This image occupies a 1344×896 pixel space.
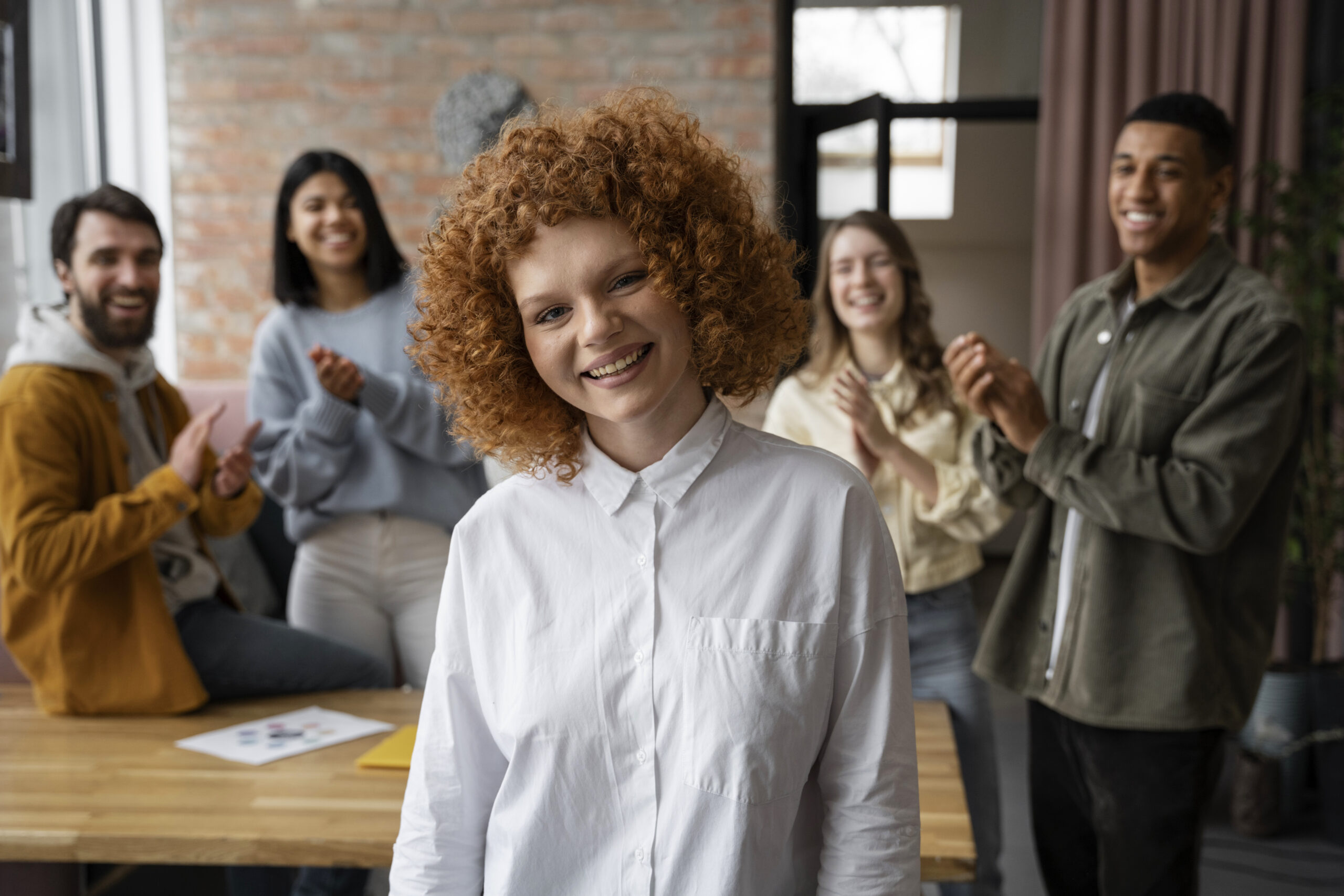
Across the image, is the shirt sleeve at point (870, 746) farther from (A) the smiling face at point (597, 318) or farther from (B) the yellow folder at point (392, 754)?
(B) the yellow folder at point (392, 754)

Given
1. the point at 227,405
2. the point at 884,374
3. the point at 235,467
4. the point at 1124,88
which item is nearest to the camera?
the point at 235,467

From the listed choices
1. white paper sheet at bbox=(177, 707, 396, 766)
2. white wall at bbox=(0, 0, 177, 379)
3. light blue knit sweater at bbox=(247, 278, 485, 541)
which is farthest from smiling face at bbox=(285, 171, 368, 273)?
white wall at bbox=(0, 0, 177, 379)

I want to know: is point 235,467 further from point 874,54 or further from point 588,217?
point 874,54

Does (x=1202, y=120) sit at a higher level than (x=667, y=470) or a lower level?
higher

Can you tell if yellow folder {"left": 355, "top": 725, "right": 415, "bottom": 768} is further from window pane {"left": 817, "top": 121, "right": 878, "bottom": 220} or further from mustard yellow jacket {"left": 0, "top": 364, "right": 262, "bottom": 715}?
window pane {"left": 817, "top": 121, "right": 878, "bottom": 220}

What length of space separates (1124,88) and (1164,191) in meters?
2.50

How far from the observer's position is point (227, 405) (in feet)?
10.9

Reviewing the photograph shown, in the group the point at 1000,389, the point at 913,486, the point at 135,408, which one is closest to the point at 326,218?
the point at 135,408

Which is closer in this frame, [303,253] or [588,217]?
[588,217]

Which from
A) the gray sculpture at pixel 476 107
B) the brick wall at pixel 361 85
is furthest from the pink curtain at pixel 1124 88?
the gray sculpture at pixel 476 107

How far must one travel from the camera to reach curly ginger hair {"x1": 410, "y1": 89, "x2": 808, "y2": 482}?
1052 millimetres

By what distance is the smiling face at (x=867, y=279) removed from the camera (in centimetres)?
243

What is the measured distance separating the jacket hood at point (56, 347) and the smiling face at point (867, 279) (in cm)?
161

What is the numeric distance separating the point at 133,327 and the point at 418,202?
2.08 m
